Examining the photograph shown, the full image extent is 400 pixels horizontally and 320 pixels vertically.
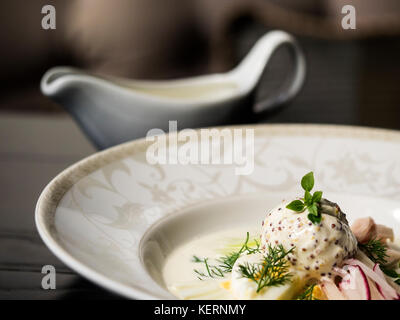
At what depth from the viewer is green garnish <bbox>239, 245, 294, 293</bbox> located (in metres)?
0.56

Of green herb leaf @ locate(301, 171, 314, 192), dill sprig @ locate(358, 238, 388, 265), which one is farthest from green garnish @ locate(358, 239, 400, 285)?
green herb leaf @ locate(301, 171, 314, 192)

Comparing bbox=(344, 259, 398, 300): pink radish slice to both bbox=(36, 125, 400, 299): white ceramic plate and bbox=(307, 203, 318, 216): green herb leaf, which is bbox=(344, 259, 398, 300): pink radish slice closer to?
bbox=(307, 203, 318, 216): green herb leaf

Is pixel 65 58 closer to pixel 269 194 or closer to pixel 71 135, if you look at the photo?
pixel 71 135

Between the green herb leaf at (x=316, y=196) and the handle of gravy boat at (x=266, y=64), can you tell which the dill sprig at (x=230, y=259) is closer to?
the green herb leaf at (x=316, y=196)

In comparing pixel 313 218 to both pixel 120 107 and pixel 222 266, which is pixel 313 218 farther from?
pixel 120 107

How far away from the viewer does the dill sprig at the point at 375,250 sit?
63 cm

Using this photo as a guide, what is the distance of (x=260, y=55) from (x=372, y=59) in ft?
4.49

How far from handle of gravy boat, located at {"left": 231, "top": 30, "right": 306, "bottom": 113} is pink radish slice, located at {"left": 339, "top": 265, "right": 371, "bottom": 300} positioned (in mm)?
589

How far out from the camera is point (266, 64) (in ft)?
3.77

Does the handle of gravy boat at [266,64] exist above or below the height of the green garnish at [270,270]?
above

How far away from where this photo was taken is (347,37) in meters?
2.42

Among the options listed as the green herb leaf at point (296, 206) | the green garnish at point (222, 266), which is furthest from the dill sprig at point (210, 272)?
the green herb leaf at point (296, 206)

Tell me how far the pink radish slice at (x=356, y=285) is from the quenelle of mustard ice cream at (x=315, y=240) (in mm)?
27

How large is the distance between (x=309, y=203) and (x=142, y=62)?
7.58 feet
